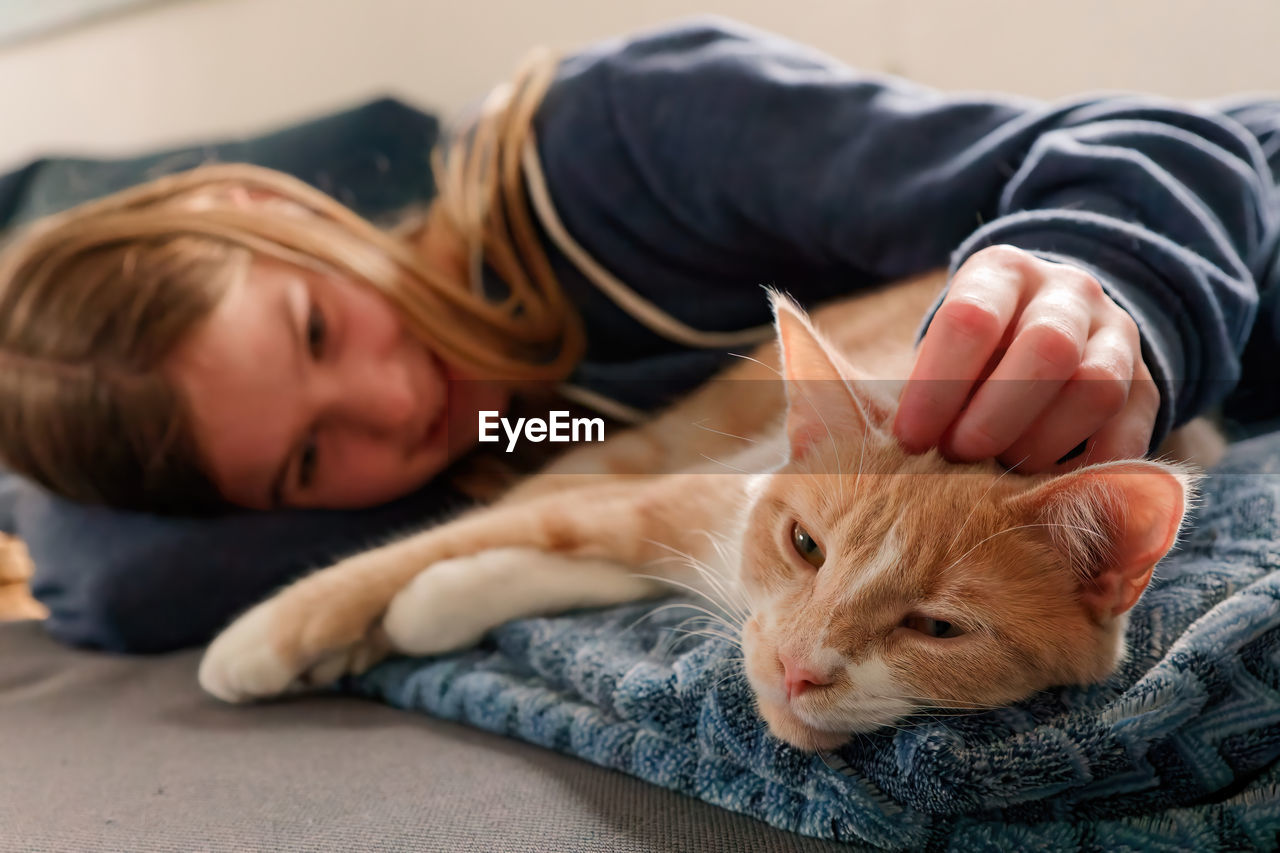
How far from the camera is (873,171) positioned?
94 cm

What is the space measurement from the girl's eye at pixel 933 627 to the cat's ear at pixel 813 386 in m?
0.15

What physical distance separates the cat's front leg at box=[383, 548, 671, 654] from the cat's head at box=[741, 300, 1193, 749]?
269mm

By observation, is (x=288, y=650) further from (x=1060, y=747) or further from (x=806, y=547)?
(x=1060, y=747)

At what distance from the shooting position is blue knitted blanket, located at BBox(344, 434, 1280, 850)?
1.47 feet

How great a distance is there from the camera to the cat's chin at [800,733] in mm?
507

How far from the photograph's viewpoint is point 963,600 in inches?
19.8

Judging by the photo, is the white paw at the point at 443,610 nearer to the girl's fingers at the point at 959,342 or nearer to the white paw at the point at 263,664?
the white paw at the point at 263,664

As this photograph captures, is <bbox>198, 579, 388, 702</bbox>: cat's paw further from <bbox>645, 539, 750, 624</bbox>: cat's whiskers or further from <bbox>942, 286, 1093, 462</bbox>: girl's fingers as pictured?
<bbox>942, 286, 1093, 462</bbox>: girl's fingers

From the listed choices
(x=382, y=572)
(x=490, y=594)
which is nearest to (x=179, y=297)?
(x=382, y=572)

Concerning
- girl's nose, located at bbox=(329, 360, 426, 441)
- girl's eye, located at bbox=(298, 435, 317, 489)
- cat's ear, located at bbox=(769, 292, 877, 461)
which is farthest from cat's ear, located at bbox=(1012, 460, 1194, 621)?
girl's eye, located at bbox=(298, 435, 317, 489)

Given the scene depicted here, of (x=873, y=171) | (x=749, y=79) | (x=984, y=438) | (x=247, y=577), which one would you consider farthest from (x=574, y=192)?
(x=984, y=438)

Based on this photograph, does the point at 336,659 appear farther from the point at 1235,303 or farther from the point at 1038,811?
the point at 1235,303

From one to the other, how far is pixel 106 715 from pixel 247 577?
→ 243mm

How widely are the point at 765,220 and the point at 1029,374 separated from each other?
2.13 feet
